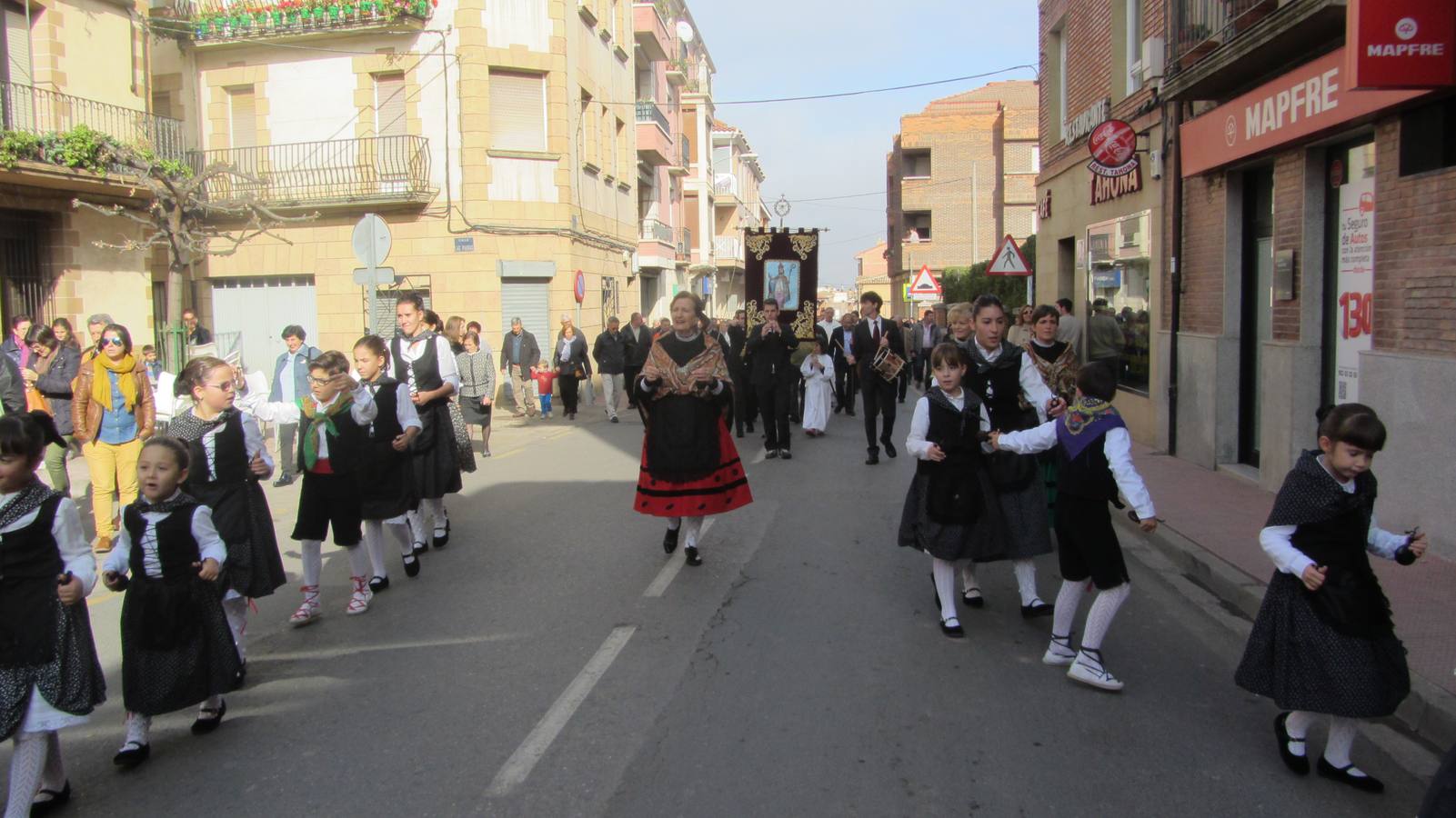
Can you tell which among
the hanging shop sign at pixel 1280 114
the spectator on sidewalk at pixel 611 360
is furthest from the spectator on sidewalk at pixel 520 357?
the hanging shop sign at pixel 1280 114

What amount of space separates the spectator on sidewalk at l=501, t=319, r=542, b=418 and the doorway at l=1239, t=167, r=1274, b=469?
1207 cm

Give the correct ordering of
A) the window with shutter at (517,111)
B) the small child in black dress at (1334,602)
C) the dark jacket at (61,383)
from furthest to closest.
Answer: the window with shutter at (517,111), the dark jacket at (61,383), the small child in black dress at (1334,602)

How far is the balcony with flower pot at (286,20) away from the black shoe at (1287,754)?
21468 mm

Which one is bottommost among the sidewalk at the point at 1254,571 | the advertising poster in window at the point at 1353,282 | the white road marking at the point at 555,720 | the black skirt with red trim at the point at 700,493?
the white road marking at the point at 555,720

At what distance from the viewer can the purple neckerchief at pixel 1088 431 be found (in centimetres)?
510

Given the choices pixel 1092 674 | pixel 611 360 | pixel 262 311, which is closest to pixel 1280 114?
pixel 1092 674

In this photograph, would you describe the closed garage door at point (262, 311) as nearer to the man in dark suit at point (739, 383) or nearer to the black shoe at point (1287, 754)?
the man in dark suit at point (739, 383)

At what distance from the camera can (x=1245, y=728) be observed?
468cm

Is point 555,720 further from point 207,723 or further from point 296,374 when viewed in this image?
point 296,374

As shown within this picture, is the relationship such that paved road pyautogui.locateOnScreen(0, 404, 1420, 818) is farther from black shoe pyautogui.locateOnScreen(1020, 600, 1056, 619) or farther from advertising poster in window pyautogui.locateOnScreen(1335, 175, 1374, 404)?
advertising poster in window pyautogui.locateOnScreen(1335, 175, 1374, 404)

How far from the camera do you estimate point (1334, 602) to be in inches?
158

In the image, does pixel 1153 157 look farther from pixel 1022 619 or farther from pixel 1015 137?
pixel 1015 137

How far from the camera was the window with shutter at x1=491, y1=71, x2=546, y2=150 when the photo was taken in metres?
22.9

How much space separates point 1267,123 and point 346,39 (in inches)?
730
